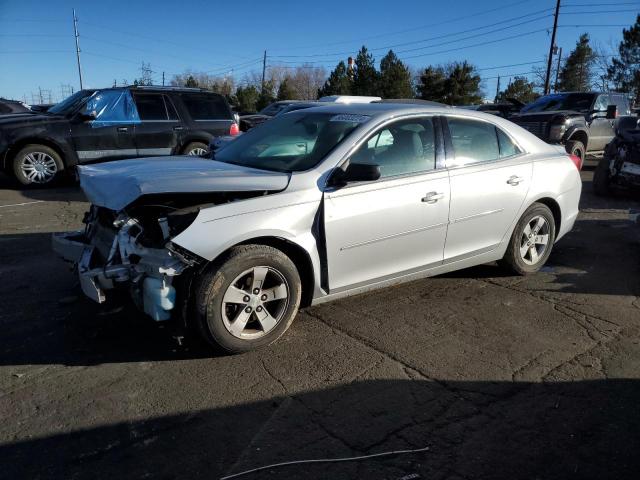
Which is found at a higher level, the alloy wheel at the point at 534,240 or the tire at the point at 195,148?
the tire at the point at 195,148

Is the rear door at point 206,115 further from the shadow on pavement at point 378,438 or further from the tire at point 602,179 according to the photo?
the shadow on pavement at point 378,438

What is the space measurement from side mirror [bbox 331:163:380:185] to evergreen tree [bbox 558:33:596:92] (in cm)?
5567

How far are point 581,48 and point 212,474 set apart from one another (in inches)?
2427

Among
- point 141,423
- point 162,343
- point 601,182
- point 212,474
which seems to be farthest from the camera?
point 601,182

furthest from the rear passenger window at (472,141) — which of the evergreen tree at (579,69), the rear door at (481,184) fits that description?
the evergreen tree at (579,69)

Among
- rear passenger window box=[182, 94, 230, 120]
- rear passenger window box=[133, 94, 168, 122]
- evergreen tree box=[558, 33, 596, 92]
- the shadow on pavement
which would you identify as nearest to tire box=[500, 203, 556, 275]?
the shadow on pavement

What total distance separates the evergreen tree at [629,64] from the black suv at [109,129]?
41.2 meters

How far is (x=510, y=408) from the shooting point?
3.03 m

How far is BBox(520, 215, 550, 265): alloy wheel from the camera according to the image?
16.9 ft

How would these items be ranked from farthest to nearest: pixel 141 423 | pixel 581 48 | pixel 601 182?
pixel 581 48, pixel 601 182, pixel 141 423

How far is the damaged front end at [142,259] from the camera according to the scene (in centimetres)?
327

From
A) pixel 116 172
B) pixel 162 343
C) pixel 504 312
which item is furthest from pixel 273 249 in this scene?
pixel 504 312

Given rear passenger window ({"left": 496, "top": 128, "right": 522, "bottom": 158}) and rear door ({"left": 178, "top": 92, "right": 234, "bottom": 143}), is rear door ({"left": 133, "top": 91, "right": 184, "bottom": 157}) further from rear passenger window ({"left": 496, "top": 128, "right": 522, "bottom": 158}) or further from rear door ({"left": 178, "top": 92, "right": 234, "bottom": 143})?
rear passenger window ({"left": 496, "top": 128, "right": 522, "bottom": 158})

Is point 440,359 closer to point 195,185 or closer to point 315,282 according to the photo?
point 315,282
